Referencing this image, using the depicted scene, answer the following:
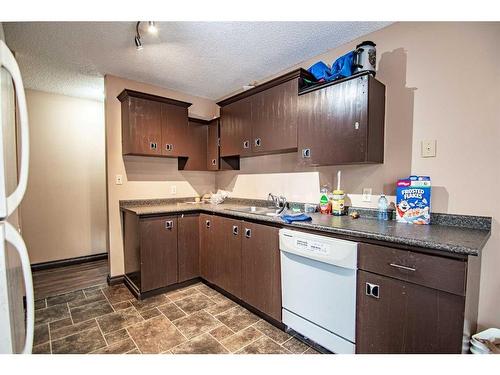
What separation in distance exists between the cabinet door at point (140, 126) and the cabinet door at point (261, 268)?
1.50 meters

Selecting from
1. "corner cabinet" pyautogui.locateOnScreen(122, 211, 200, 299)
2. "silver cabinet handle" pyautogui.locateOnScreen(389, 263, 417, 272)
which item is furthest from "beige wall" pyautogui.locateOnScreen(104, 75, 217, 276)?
"silver cabinet handle" pyautogui.locateOnScreen(389, 263, 417, 272)

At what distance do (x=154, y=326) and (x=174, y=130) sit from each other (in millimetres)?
2091

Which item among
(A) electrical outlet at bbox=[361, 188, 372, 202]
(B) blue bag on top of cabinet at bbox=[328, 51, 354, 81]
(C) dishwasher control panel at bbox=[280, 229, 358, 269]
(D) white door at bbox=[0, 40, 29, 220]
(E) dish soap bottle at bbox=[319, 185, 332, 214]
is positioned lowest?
(C) dishwasher control panel at bbox=[280, 229, 358, 269]

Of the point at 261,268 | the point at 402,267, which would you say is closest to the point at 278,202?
the point at 261,268

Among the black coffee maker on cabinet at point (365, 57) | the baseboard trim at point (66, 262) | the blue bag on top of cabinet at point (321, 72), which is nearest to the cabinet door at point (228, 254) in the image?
the blue bag on top of cabinet at point (321, 72)

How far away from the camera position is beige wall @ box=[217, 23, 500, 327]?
4.59ft

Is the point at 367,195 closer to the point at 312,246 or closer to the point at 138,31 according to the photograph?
the point at 312,246

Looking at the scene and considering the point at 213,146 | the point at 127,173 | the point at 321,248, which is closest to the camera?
the point at 321,248

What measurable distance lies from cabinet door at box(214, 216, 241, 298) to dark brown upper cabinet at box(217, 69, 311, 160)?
83 centimetres

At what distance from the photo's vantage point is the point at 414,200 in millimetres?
1574

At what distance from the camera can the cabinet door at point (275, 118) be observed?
2107mm

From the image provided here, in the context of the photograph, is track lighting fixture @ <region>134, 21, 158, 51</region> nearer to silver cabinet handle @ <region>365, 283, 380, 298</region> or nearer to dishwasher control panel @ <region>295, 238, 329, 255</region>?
dishwasher control panel @ <region>295, 238, 329, 255</region>
